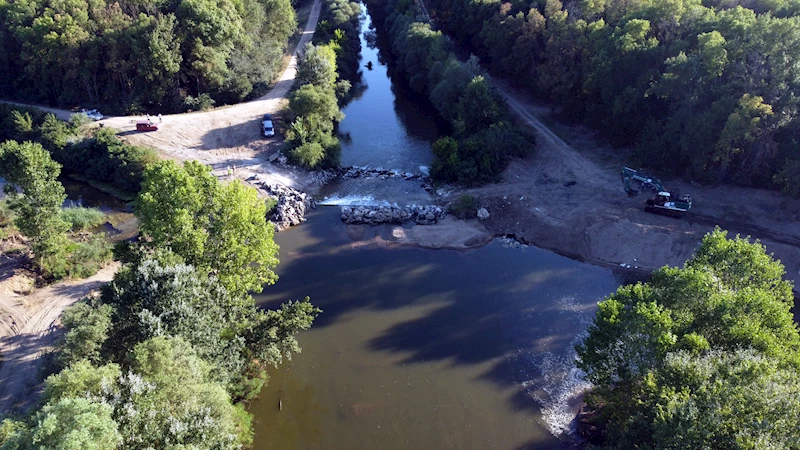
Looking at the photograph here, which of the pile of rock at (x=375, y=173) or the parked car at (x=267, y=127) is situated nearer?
the pile of rock at (x=375, y=173)

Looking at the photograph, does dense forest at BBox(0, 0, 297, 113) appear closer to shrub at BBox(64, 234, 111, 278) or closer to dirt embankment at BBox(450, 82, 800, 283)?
shrub at BBox(64, 234, 111, 278)

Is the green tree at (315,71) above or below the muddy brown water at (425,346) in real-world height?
above

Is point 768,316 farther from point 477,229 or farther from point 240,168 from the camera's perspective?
point 240,168

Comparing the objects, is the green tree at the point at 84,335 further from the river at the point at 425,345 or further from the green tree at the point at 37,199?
the green tree at the point at 37,199

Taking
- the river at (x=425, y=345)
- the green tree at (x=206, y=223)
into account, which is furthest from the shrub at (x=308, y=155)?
the green tree at (x=206, y=223)

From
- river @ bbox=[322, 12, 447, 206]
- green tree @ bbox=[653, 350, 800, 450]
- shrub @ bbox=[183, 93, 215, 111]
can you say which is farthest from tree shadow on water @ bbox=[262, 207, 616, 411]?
shrub @ bbox=[183, 93, 215, 111]
